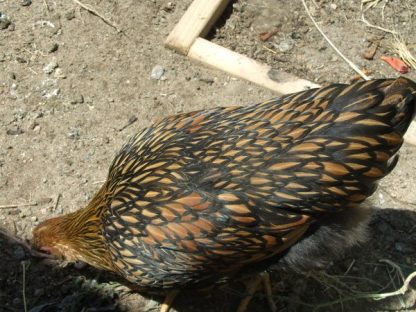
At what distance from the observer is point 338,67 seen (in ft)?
Result: 14.5

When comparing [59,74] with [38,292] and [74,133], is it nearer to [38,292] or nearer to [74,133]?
[74,133]

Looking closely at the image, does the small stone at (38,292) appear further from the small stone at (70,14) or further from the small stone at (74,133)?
the small stone at (70,14)

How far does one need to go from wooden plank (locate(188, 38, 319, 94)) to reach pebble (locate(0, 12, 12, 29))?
4.38ft

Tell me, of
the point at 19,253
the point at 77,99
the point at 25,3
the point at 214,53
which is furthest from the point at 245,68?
the point at 19,253

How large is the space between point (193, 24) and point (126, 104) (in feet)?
2.40

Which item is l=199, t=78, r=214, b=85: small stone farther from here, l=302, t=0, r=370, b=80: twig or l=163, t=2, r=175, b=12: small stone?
l=302, t=0, r=370, b=80: twig

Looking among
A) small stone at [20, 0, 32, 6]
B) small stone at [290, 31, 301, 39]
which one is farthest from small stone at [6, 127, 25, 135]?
small stone at [290, 31, 301, 39]

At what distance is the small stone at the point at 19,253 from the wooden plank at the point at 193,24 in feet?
5.58

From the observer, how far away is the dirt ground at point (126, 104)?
143 inches

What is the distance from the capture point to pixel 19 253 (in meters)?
3.68

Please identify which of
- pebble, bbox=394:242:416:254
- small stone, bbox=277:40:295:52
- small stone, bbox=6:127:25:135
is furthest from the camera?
small stone, bbox=277:40:295:52

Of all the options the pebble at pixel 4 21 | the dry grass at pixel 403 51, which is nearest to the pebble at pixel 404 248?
the dry grass at pixel 403 51

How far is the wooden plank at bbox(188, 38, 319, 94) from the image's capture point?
13.7 feet

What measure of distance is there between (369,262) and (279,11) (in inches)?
77.8
